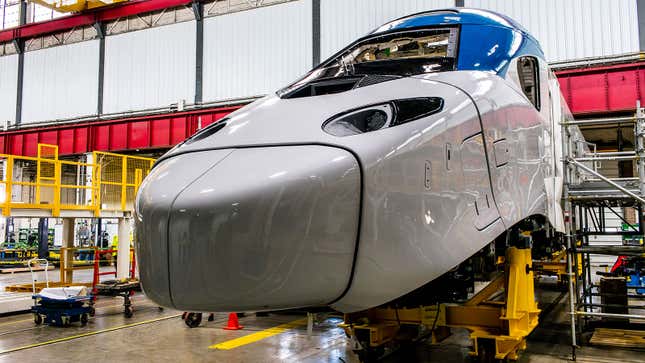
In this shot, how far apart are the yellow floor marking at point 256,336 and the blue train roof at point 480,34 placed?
4.73m

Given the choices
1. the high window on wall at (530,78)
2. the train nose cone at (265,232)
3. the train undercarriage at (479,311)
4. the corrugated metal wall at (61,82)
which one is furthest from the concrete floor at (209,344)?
the corrugated metal wall at (61,82)

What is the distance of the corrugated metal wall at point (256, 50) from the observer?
63.7 ft

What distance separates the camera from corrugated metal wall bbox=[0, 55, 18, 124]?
2578 cm

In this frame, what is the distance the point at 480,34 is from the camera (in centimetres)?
388

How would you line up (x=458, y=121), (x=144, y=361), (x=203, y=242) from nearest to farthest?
1. (x=203, y=242)
2. (x=458, y=121)
3. (x=144, y=361)

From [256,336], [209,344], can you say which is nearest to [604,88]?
[256,336]

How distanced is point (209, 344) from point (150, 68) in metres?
17.3

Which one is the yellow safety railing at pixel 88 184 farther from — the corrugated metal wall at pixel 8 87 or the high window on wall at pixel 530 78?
the high window on wall at pixel 530 78

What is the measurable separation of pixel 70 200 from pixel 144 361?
71.9ft

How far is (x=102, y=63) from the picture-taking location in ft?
77.4

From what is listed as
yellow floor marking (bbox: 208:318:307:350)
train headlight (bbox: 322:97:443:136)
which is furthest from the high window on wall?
yellow floor marking (bbox: 208:318:307:350)

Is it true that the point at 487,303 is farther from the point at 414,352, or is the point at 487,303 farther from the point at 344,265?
the point at 344,265

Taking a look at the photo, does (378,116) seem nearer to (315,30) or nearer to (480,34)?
(480,34)

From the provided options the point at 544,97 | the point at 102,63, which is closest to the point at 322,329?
the point at 544,97
